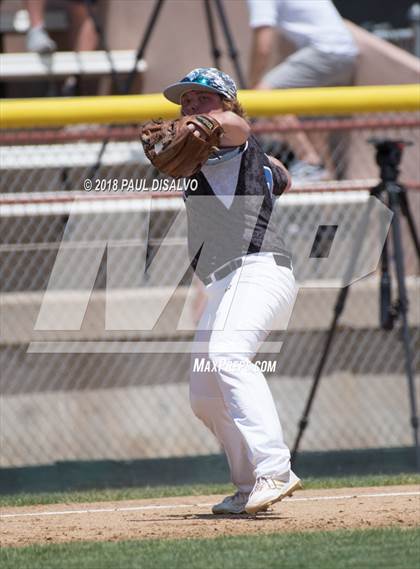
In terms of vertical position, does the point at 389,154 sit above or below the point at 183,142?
below

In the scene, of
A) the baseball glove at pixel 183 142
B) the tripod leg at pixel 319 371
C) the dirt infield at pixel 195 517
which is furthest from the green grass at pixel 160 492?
the baseball glove at pixel 183 142

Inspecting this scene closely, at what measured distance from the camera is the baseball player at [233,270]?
18.5ft

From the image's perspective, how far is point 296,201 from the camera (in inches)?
334

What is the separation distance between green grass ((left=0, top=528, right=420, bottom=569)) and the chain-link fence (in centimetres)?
323

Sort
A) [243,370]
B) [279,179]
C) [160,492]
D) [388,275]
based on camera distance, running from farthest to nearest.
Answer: [388,275] < [160,492] < [279,179] < [243,370]

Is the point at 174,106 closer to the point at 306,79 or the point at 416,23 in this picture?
the point at 306,79

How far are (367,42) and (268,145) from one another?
5.52 feet

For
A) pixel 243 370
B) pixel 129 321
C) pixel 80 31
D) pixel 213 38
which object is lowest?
pixel 129 321

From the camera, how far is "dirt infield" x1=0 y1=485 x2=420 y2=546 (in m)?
5.49

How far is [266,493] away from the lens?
18.2ft

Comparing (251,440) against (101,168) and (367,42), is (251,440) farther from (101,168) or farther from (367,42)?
(367,42)

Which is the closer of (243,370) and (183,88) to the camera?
(243,370)

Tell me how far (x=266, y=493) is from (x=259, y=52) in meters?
4.31

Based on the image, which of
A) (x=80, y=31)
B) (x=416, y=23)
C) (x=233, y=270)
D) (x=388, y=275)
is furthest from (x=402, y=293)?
(x=80, y=31)
